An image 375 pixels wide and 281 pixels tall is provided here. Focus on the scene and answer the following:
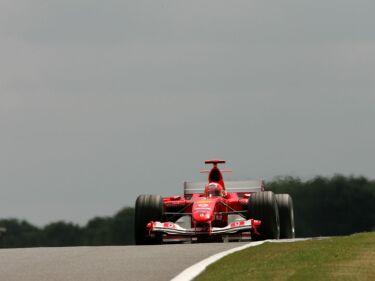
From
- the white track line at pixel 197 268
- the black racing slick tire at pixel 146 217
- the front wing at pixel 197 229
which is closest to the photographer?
the white track line at pixel 197 268

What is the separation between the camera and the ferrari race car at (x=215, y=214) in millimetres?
29938

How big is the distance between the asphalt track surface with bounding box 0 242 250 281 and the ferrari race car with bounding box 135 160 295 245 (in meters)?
6.05

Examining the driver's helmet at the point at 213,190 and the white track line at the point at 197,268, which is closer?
the white track line at the point at 197,268

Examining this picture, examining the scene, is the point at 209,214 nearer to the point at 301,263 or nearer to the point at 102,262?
the point at 102,262

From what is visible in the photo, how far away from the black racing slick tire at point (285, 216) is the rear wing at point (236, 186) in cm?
142

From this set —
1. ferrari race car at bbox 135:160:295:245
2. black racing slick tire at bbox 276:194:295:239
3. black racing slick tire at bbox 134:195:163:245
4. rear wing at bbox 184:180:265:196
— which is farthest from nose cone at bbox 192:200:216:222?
rear wing at bbox 184:180:265:196

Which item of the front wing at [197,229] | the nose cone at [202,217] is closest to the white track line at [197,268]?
the front wing at [197,229]

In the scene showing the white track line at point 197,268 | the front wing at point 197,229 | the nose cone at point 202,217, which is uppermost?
the nose cone at point 202,217

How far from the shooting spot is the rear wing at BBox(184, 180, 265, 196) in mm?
33959

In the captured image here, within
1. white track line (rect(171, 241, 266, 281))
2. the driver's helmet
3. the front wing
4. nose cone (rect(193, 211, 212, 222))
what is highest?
the driver's helmet

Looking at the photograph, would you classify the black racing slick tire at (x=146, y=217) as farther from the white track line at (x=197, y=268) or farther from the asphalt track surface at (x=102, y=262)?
the white track line at (x=197, y=268)

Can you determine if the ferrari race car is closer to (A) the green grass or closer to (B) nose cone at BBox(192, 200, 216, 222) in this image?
(B) nose cone at BBox(192, 200, 216, 222)

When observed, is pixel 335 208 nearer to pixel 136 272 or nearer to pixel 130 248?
pixel 130 248

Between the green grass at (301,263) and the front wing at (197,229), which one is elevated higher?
the front wing at (197,229)
